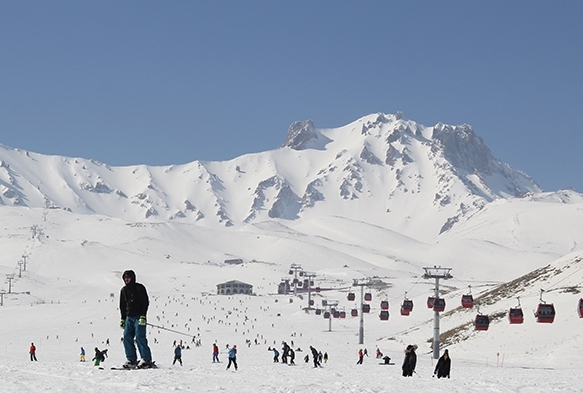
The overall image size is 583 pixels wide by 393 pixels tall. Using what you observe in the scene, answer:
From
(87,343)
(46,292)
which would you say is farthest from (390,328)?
(46,292)

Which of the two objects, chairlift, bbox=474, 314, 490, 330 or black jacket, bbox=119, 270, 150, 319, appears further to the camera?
chairlift, bbox=474, 314, 490, 330

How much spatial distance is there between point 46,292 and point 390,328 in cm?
8868

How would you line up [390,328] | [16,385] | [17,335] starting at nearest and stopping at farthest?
1. [16,385]
2. [17,335]
3. [390,328]

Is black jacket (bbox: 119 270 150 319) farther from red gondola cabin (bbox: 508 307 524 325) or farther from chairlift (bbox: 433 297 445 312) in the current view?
chairlift (bbox: 433 297 445 312)

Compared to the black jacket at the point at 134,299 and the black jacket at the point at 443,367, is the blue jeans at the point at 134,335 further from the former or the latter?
the black jacket at the point at 443,367

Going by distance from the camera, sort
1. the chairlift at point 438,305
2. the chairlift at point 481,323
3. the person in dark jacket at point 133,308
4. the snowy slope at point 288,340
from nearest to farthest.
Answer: the person in dark jacket at point 133,308 < the snowy slope at point 288,340 < the chairlift at point 481,323 < the chairlift at point 438,305

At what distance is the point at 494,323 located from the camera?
67.7m

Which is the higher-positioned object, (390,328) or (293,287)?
(293,287)

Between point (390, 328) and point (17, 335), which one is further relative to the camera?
point (390, 328)

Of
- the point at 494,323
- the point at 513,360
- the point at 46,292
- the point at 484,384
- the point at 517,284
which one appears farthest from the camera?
the point at 46,292

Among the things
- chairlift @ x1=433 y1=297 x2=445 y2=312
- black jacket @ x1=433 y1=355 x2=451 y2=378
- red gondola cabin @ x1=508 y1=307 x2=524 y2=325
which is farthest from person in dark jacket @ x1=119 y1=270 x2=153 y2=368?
chairlift @ x1=433 y1=297 x2=445 y2=312

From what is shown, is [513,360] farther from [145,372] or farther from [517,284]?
[145,372]

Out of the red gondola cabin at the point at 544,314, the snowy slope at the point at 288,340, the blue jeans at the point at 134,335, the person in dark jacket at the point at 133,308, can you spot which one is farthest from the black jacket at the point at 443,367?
the red gondola cabin at the point at 544,314

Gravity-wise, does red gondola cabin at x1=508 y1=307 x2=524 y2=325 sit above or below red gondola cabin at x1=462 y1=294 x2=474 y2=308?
below
